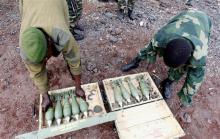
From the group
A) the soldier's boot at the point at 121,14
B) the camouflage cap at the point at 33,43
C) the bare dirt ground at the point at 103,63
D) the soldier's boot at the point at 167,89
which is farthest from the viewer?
the soldier's boot at the point at 121,14

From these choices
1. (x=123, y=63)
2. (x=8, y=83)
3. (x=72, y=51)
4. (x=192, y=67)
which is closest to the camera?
(x=72, y=51)

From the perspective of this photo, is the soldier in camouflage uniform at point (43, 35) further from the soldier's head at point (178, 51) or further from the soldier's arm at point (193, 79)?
the soldier's arm at point (193, 79)

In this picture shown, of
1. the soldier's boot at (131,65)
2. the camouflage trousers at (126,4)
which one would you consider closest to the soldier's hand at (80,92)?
the soldier's boot at (131,65)

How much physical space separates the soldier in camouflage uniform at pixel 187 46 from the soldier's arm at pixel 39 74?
155 centimetres

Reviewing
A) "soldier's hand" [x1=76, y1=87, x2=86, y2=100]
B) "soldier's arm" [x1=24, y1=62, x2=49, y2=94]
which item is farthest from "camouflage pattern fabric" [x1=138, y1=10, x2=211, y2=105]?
"soldier's arm" [x1=24, y1=62, x2=49, y2=94]

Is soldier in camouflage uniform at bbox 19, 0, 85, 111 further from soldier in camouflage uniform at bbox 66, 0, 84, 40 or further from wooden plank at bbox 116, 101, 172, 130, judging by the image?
soldier in camouflage uniform at bbox 66, 0, 84, 40

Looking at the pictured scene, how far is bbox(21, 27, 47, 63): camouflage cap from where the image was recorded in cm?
238

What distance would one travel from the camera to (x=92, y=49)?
187 inches

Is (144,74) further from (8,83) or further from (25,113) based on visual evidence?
(8,83)

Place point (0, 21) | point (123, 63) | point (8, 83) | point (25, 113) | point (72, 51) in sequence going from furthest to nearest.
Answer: point (0, 21) < point (123, 63) < point (8, 83) < point (25, 113) < point (72, 51)

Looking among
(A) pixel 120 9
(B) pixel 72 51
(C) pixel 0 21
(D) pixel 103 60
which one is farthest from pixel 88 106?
(C) pixel 0 21

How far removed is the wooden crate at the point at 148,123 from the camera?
3027 millimetres

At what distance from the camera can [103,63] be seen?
4520 millimetres

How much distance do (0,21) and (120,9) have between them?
2736 mm
